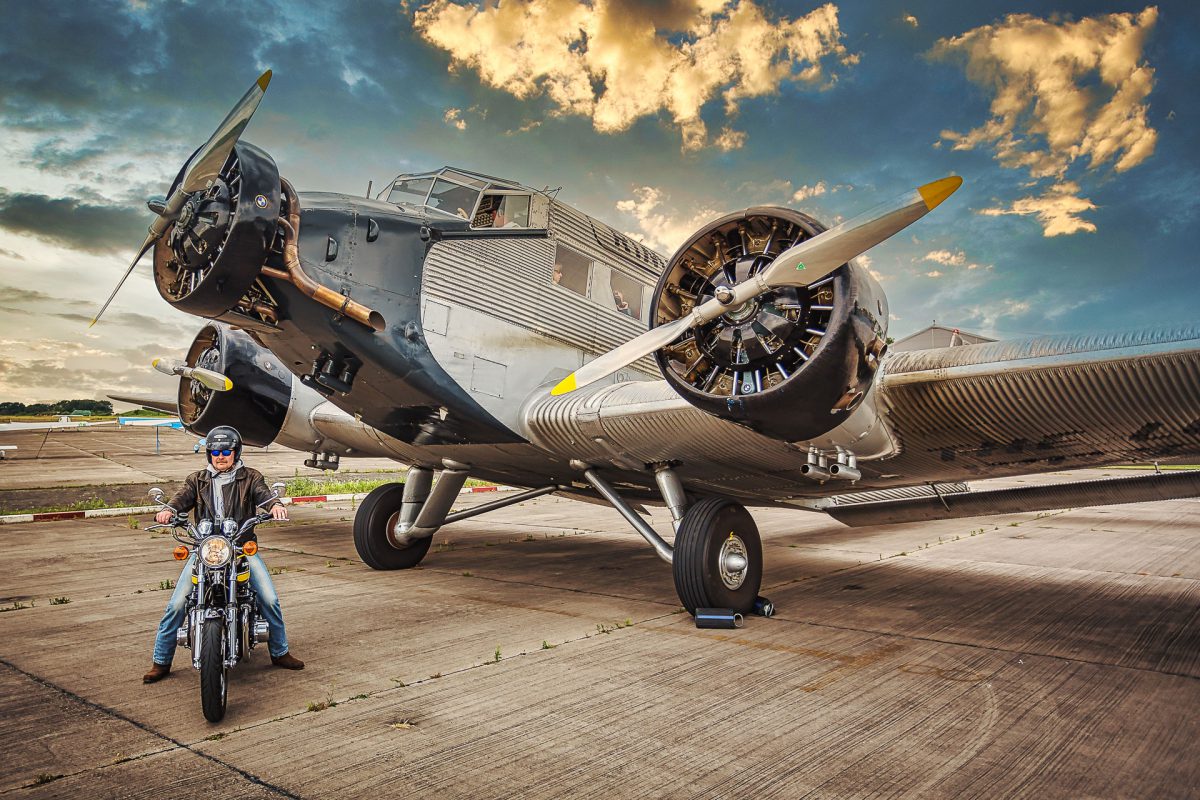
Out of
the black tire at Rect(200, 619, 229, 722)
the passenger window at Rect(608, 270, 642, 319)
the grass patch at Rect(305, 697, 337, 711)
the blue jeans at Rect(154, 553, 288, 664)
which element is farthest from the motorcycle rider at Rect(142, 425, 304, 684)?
the passenger window at Rect(608, 270, 642, 319)

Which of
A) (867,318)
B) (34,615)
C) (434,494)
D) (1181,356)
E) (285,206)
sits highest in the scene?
(285,206)

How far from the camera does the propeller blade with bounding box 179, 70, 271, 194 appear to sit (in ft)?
15.8

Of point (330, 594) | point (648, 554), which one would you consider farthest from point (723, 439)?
point (648, 554)

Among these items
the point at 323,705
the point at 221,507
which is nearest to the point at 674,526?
the point at 323,705

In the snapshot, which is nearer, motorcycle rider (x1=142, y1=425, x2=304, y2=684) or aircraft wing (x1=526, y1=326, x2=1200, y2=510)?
motorcycle rider (x1=142, y1=425, x2=304, y2=684)

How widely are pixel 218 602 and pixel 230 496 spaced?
0.60 meters

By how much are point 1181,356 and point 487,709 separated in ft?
14.3

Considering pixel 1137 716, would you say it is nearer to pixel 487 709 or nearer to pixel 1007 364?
pixel 1007 364

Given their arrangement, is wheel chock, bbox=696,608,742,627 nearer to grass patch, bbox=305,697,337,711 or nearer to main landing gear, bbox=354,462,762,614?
main landing gear, bbox=354,462,762,614

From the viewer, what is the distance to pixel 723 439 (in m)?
5.63

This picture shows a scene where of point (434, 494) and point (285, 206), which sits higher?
point (285, 206)

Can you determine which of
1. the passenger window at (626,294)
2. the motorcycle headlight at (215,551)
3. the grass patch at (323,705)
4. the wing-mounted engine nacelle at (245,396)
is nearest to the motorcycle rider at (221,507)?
the motorcycle headlight at (215,551)

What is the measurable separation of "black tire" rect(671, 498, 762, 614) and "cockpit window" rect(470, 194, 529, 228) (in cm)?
326

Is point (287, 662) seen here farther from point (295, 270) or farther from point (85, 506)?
point (85, 506)
